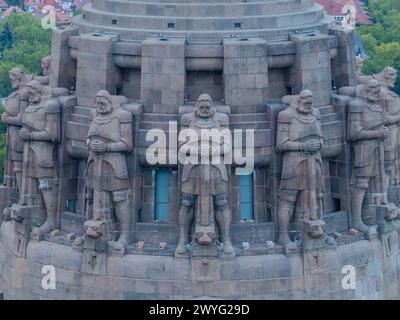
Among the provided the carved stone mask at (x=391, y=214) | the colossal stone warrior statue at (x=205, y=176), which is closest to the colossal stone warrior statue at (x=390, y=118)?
the carved stone mask at (x=391, y=214)

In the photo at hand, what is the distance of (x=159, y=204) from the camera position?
3109 centimetres

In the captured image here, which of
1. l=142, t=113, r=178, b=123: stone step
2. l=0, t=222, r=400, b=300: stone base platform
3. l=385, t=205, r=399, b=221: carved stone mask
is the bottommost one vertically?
l=0, t=222, r=400, b=300: stone base platform

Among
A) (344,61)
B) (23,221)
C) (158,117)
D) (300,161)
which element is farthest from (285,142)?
(23,221)

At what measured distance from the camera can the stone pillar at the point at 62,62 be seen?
32.3 m

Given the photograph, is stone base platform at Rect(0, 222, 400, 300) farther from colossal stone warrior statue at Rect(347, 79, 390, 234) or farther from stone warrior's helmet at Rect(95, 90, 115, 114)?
stone warrior's helmet at Rect(95, 90, 115, 114)

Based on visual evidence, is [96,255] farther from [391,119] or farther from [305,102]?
[391,119]

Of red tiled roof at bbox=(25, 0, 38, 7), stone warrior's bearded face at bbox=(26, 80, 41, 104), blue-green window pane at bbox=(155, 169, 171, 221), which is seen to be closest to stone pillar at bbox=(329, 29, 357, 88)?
blue-green window pane at bbox=(155, 169, 171, 221)

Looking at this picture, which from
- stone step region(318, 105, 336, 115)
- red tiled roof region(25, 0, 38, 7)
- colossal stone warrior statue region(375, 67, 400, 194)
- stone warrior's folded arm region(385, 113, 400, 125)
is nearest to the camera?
stone step region(318, 105, 336, 115)

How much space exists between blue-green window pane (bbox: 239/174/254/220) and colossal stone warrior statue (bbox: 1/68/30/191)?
24.0 ft

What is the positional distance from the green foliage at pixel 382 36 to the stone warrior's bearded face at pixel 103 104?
199ft

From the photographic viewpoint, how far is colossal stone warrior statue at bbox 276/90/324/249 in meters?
30.1
